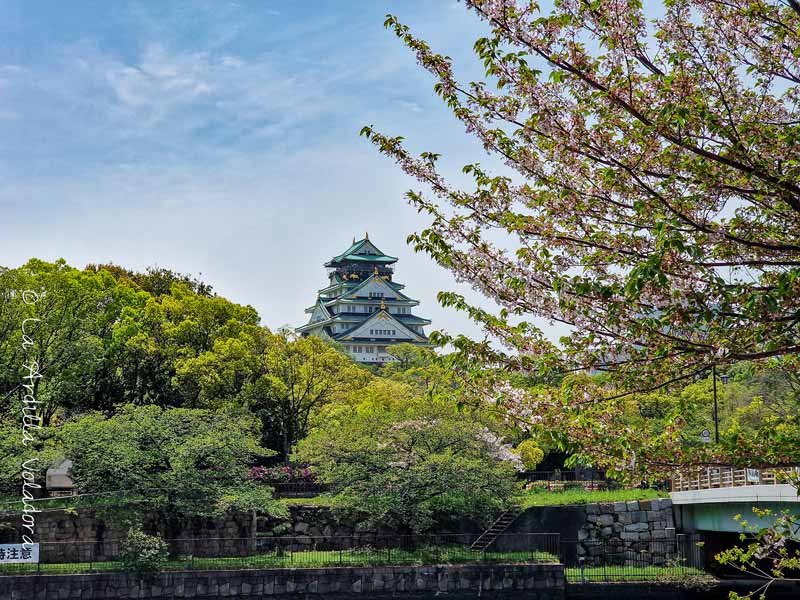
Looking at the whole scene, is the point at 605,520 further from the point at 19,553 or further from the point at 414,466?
the point at 19,553

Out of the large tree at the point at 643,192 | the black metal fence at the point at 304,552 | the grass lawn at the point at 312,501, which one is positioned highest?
the large tree at the point at 643,192

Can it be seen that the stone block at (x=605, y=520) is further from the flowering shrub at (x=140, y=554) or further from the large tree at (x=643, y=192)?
the large tree at (x=643, y=192)

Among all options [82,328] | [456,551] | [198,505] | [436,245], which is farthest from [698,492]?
[436,245]

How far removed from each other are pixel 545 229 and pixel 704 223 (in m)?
1.08

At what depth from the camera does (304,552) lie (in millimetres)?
24219

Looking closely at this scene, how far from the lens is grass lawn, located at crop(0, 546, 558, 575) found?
2131 cm

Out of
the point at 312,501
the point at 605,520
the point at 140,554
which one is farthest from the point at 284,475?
the point at 605,520

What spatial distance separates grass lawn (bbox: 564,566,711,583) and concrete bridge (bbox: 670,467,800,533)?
139 centimetres

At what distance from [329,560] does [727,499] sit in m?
9.70

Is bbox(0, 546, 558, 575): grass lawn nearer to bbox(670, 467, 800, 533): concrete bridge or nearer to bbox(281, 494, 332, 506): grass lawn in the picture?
bbox(281, 494, 332, 506): grass lawn

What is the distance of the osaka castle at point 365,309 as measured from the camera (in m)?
72.0

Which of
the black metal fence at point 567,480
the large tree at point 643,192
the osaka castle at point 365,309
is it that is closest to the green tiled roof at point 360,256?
the osaka castle at point 365,309

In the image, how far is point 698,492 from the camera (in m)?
24.7

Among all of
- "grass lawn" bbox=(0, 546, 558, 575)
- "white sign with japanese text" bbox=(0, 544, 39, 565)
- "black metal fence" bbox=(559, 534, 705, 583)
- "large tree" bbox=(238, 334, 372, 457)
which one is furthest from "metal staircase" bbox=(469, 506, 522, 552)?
"white sign with japanese text" bbox=(0, 544, 39, 565)
